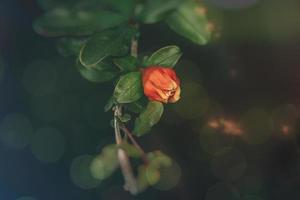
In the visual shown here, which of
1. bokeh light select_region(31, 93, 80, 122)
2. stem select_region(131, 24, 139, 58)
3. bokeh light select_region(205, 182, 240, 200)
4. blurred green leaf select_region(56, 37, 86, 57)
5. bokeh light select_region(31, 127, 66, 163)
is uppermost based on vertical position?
blurred green leaf select_region(56, 37, 86, 57)

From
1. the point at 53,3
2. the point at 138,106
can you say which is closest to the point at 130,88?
the point at 138,106

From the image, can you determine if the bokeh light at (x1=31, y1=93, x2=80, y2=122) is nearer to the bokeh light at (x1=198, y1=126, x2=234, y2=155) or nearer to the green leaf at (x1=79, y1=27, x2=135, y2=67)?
the green leaf at (x1=79, y1=27, x2=135, y2=67)

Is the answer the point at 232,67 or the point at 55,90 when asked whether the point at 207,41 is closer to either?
the point at 232,67

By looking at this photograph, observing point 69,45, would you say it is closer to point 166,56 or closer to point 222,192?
point 166,56

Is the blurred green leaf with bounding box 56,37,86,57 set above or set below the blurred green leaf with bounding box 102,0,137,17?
below

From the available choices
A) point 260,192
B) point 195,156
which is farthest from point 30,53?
point 260,192

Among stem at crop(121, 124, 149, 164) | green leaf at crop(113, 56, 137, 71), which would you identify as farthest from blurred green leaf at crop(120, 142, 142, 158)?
green leaf at crop(113, 56, 137, 71)
